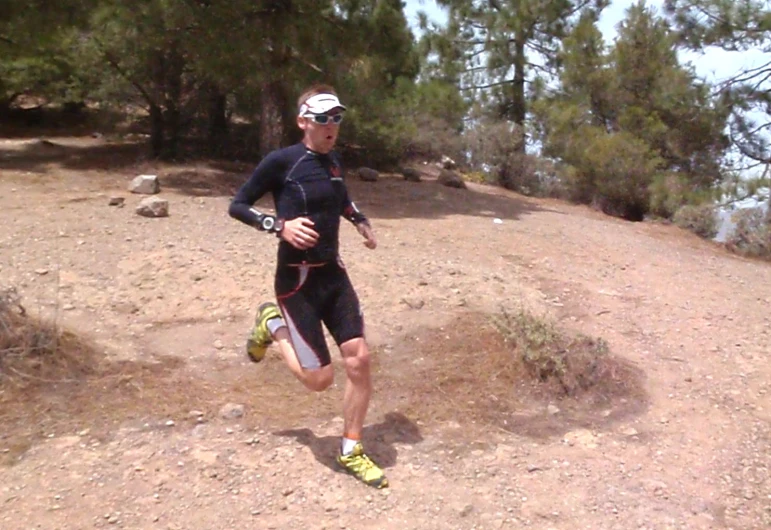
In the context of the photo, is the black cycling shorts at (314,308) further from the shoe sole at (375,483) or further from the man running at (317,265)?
the shoe sole at (375,483)

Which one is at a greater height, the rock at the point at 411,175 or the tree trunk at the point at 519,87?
the tree trunk at the point at 519,87

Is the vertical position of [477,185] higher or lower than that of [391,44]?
lower

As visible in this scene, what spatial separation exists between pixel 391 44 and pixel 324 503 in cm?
881

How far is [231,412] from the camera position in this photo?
4500 millimetres

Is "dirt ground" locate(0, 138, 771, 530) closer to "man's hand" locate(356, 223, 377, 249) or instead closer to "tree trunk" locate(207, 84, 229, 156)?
"man's hand" locate(356, 223, 377, 249)

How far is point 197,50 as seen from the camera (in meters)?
11.0

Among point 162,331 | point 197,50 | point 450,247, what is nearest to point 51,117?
point 197,50

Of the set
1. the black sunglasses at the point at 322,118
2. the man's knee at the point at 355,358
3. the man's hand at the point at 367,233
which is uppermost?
the black sunglasses at the point at 322,118

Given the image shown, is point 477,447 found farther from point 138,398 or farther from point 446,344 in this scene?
point 138,398

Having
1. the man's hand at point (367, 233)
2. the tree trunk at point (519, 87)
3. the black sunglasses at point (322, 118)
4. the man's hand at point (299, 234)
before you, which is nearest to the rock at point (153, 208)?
the man's hand at point (367, 233)

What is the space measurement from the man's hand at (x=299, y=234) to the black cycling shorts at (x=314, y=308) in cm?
20

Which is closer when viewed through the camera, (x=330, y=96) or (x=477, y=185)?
(x=330, y=96)

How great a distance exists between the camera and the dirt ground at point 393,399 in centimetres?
379

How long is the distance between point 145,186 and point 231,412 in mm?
6181
